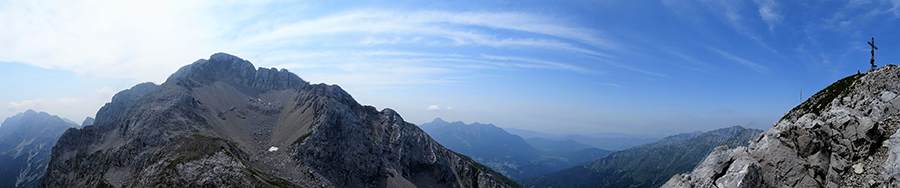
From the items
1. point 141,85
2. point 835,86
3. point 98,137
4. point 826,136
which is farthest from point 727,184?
point 141,85

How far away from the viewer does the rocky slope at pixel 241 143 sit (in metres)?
106

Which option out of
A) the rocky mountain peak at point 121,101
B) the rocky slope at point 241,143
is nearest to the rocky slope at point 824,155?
the rocky slope at point 241,143

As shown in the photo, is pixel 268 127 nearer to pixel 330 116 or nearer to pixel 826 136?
pixel 330 116

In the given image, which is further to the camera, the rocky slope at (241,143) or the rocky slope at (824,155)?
the rocky slope at (241,143)

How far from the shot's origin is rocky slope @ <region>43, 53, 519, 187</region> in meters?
106

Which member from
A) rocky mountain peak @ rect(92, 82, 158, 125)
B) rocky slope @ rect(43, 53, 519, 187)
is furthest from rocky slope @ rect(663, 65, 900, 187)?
rocky mountain peak @ rect(92, 82, 158, 125)

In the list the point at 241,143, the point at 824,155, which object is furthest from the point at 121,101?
the point at 824,155

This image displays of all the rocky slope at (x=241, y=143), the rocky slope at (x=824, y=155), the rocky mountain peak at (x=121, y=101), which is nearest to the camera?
the rocky slope at (x=824, y=155)

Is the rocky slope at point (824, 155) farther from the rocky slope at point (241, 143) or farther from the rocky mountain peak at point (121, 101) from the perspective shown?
the rocky mountain peak at point (121, 101)

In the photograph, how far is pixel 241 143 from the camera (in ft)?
443

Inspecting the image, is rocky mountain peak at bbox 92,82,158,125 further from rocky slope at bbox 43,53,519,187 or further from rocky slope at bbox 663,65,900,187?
rocky slope at bbox 663,65,900,187

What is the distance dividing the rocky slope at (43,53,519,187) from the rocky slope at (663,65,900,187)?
9766cm

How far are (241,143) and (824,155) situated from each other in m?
149

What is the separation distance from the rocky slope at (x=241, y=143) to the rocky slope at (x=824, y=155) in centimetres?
9766
